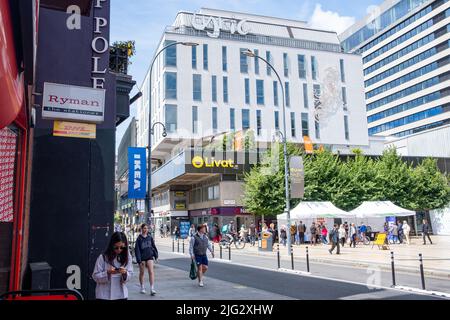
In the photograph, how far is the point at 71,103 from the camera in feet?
27.5

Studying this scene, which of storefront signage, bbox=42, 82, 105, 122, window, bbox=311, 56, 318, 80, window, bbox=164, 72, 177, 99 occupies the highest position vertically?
window, bbox=311, 56, 318, 80

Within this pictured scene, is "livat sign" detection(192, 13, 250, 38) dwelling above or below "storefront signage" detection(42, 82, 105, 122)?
above

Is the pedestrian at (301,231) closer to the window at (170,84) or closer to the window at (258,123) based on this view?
the window at (258,123)

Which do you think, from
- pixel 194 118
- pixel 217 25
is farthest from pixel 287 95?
pixel 194 118

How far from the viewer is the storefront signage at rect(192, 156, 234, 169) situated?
4462 centimetres

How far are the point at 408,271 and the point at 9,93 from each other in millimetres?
15598

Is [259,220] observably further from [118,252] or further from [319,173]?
[118,252]

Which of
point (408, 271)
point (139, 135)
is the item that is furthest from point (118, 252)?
point (139, 135)

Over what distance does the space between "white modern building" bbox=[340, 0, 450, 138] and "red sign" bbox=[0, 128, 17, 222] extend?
71.9 metres

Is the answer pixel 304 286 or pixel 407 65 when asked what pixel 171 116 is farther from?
pixel 407 65

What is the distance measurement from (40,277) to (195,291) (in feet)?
14.9

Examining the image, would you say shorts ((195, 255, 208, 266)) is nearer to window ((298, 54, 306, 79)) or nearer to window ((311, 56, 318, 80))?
window ((298, 54, 306, 79))

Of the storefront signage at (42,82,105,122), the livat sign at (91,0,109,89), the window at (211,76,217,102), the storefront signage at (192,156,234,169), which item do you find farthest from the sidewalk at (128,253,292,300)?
the window at (211,76,217,102)

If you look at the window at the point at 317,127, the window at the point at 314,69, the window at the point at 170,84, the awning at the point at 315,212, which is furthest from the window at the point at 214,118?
the awning at the point at 315,212
